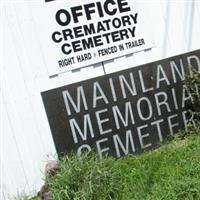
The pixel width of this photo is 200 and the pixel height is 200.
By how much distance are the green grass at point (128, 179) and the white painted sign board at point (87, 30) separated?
122cm

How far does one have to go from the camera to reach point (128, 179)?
6.73m

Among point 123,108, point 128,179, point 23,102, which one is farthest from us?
point 123,108

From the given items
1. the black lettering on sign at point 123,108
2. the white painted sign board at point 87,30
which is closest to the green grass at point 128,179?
the black lettering on sign at point 123,108

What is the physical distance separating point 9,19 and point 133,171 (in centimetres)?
226

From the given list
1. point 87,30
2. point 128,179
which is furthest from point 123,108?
point 128,179

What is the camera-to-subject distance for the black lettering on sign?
7.36 m

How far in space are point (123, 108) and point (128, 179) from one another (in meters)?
1.27

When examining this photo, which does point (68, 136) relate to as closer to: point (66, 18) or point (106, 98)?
point (106, 98)

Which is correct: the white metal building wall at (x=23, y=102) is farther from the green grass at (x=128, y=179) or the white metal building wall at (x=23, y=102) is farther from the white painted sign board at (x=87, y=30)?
the green grass at (x=128, y=179)

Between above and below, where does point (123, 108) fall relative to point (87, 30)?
below

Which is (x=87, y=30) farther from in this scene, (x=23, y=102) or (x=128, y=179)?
(x=128, y=179)

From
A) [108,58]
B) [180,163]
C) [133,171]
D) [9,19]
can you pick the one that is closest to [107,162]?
[133,171]

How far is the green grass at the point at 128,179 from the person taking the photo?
20.3 ft

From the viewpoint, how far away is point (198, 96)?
26.5ft
